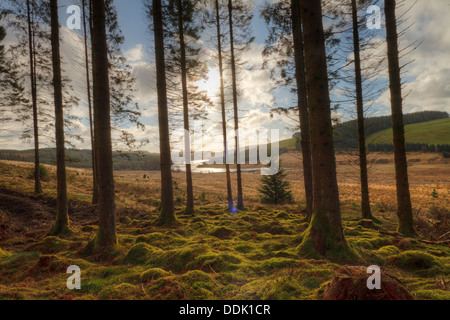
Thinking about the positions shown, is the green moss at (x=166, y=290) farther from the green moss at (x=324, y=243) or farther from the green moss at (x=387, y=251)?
the green moss at (x=387, y=251)

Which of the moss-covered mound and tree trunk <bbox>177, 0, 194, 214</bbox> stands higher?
tree trunk <bbox>177, 0, 194, 214</bbox>

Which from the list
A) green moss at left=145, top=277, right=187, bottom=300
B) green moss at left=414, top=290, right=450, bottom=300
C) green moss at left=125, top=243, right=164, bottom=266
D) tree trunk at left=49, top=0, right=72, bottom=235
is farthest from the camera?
tree trunk at left=49, top=0, right=72, bottom=235

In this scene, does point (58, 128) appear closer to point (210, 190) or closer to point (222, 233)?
point (222, 233)

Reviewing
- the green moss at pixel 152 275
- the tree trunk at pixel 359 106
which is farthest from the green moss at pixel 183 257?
the tree trunk at pixel 359 106

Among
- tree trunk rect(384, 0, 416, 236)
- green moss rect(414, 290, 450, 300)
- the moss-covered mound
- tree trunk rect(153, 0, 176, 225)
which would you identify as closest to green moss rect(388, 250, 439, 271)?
green moss rect(414, 290, 450, 300)

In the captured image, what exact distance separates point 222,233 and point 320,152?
15.3ft

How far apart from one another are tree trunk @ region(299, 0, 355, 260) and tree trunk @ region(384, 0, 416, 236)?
394 centimetres

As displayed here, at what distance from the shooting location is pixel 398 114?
7035 mm

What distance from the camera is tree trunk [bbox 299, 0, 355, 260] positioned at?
4.98m

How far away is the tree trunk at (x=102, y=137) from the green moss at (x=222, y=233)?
130 inches

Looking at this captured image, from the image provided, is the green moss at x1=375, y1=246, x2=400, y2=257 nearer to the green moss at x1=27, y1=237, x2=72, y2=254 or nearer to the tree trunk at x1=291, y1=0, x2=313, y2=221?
the tree trunk at x1=291, y1=0, x2=313, y2=221

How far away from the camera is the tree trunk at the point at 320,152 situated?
196 inches

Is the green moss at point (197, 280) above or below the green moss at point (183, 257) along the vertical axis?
above

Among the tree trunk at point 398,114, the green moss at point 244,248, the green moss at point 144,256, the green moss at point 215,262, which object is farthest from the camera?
the tree trunk at point 398,114
